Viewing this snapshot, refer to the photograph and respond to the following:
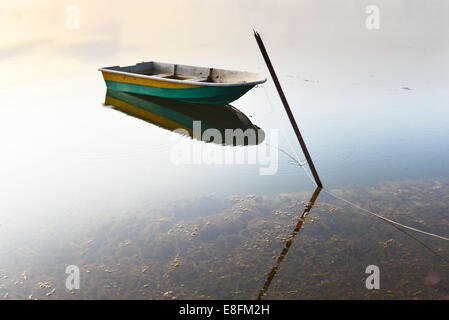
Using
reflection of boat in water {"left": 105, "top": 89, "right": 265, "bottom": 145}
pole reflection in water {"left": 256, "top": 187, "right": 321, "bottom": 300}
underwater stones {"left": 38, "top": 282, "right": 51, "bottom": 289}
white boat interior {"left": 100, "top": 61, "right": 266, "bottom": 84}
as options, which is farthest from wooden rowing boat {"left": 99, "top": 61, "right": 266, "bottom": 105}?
underwater stones {"left": 38, "top": 282, "right": 51, "bottom": 289}

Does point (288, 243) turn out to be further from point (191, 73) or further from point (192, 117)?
point (191, 73)

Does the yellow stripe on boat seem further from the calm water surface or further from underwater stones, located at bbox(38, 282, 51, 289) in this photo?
underwater stones, located at bbox(38, 282, 51, 289)

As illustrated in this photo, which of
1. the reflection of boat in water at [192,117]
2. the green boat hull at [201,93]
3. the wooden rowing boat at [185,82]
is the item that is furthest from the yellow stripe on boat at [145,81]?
the reflection of boat in water at [192,117]

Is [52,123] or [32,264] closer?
[32,264]

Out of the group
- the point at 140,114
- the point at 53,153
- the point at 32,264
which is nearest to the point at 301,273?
the point at 32,264

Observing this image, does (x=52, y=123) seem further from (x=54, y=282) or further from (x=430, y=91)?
(x=430, y=91)

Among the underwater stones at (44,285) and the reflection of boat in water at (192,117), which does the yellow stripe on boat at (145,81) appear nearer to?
the reflection of boat in water at (192,117)
